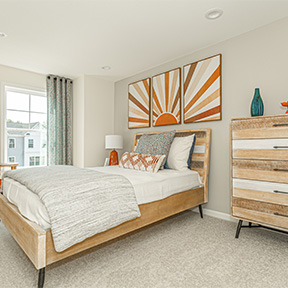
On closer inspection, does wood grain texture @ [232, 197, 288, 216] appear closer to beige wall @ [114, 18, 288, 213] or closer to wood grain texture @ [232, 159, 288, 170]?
wood grain texture @ [232, 159, 288, 170]

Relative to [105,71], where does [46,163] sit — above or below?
below

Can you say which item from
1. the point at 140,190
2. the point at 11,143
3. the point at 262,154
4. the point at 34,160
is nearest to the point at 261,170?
the point at 262,154

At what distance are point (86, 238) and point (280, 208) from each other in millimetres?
1720

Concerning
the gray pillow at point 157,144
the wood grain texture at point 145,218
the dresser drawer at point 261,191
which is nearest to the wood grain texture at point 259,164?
the dresser drawer at point 261,191

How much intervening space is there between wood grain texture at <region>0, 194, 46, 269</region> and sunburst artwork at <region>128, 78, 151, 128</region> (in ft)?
8.54

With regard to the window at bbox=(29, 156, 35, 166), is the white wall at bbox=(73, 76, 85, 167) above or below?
above

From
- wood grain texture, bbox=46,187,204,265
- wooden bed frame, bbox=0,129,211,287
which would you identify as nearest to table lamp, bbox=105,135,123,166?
wooden bed frame, bbox=0,129,211,287

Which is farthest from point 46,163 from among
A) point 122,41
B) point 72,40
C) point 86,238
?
point 86,238

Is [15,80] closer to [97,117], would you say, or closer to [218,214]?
[97,117]

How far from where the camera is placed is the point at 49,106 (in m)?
4.16

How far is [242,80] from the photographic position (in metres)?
2.67

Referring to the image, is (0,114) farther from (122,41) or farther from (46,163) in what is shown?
(122,41)

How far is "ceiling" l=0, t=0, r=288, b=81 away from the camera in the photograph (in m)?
2.15

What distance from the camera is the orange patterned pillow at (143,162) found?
264cm
